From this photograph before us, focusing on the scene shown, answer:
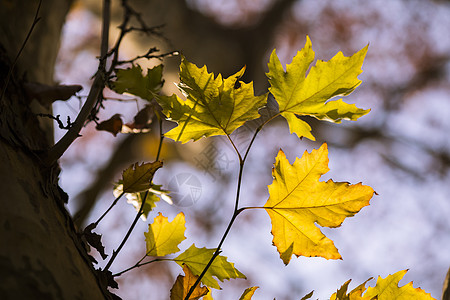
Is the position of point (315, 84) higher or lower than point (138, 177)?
→ higher

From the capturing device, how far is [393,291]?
1.46 feet

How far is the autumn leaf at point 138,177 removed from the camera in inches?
18.2

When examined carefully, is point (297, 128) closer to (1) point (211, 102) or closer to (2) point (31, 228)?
(1) point (211, 102)

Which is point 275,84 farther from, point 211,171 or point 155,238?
point 211,171

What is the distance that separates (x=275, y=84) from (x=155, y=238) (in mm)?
286

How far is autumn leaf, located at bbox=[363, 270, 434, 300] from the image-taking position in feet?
1.45

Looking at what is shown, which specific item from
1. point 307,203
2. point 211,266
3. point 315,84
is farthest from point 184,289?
point 315,84

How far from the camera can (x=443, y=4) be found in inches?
137

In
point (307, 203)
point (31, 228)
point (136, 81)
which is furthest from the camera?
point (136, 81)

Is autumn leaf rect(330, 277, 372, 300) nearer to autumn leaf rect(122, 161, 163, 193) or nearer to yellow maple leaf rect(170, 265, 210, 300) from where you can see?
yellow maple leaf rect(170, 265, 210, 300)

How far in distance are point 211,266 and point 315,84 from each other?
0.28 m

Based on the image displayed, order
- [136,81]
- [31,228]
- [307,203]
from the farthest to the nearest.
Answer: [136,81] < [307,203] < [31,228]

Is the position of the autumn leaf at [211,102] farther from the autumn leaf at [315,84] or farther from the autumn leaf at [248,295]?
the autumn leaf at [248,295]

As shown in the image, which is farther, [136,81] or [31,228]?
[136,81]
